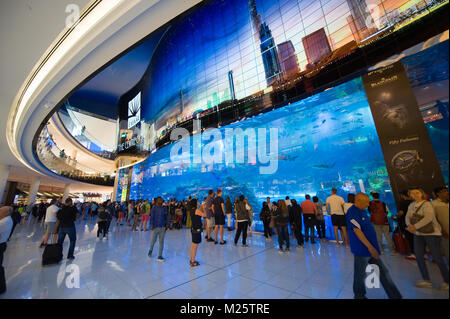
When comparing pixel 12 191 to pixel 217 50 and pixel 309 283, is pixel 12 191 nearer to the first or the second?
pixel 217 50

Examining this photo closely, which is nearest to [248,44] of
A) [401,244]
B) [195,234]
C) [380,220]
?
[380,220]

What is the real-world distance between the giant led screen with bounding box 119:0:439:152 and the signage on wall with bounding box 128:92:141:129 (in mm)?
5233

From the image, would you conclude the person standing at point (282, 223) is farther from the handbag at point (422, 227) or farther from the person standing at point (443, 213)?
the person standing at point (443, 213)

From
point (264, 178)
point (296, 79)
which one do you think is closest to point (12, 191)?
point (264, 178)

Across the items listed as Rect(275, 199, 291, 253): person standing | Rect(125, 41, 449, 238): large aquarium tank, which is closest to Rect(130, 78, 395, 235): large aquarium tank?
Rect(125, 41, 449, 238): large aquarium tank

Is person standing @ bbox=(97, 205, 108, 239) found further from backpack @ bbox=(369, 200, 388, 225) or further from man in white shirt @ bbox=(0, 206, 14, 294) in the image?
backpack @ bbox=(369, 200, 388, 225)

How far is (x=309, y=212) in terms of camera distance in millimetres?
5789

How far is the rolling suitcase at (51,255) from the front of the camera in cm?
392

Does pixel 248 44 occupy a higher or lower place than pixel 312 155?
higher

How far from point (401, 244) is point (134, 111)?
28.1m

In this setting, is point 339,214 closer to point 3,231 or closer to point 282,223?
point 282,223

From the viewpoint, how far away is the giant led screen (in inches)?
288

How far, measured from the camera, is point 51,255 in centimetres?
401

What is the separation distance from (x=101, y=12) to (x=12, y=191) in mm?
32015
